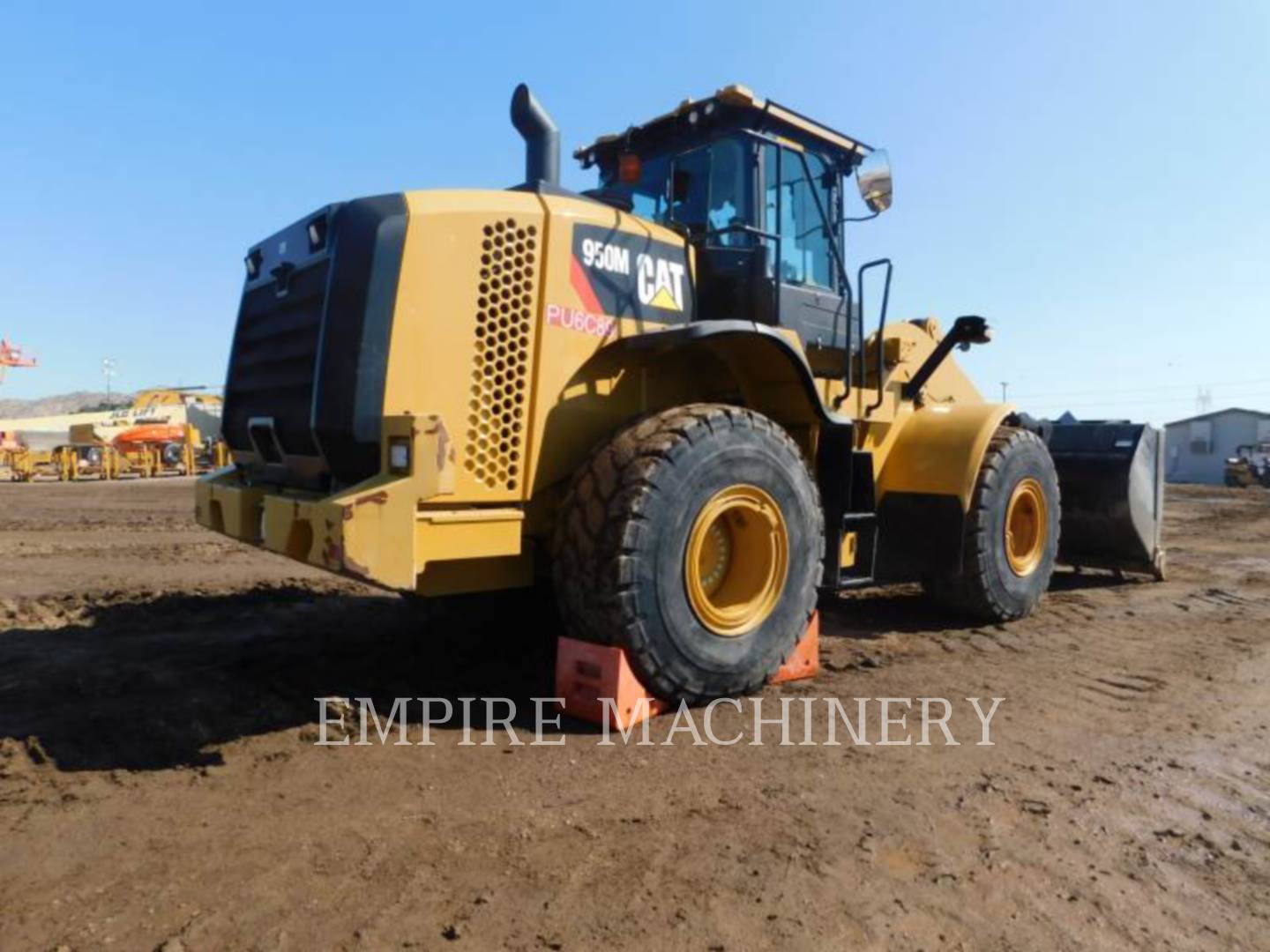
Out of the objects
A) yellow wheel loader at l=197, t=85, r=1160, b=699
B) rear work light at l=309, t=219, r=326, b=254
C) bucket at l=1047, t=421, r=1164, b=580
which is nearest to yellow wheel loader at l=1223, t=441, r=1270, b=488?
bucket at l=1047, t=421, r=1164, b=580

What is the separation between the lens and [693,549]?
154 inches

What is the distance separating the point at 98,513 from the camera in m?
15.6

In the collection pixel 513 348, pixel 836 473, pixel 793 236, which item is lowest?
pixel 836 473

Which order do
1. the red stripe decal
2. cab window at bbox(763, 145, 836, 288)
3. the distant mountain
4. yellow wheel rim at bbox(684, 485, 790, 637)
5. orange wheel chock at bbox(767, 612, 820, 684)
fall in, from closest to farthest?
the red stripe decal < yellow wheel rim at bbox(684, 485, 790, 637) < orange wheel chock at bbox(767, 612, 820, 684) < cab window at bbox(763, 145, 836, 288) < the distant mountain

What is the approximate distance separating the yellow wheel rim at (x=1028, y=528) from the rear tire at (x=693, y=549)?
2724 mm

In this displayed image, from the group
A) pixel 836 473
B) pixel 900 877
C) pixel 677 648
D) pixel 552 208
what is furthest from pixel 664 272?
pixel 900 877

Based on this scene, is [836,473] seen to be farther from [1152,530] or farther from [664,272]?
[1152,530]

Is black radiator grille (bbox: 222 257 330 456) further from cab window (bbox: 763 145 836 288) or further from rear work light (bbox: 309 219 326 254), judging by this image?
cab window (bbox: 763 145 836 288)

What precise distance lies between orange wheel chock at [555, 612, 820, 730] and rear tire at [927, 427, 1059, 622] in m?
2.86

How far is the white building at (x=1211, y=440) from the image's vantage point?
40.8 m

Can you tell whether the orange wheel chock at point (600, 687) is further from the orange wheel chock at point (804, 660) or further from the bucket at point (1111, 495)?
the bucket at point (1111, 495)

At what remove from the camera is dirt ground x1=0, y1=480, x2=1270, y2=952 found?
7.68 feet

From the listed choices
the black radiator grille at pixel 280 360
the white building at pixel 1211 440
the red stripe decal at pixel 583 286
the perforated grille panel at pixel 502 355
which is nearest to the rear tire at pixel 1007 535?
the red stripe decal at pixel 583 286

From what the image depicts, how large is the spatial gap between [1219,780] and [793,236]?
3.59 meters
